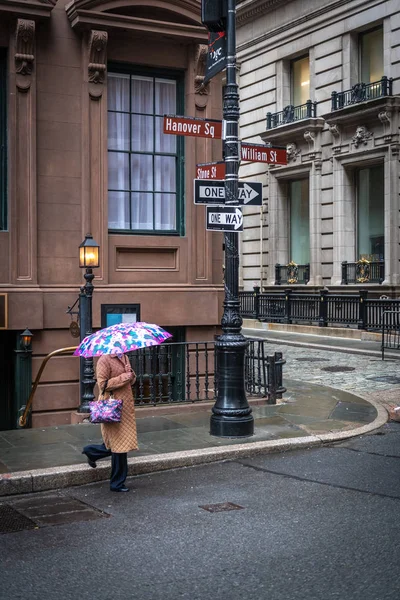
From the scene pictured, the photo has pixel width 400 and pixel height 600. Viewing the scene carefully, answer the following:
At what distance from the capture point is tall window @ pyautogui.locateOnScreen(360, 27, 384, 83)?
29734mm

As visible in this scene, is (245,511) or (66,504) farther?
(66,504)

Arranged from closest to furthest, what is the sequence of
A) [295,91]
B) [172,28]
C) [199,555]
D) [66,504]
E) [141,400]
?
[199,555] → [66,504] → [141,400] → [172,28] → [295,91]

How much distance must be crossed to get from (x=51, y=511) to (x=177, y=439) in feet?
9.84

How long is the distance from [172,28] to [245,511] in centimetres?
902

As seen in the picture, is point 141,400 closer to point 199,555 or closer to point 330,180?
point 199,555

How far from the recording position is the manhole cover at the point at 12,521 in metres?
6.77

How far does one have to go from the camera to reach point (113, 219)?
43.7ft

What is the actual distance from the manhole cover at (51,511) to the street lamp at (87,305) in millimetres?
3703

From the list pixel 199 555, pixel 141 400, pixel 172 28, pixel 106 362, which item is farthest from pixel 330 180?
pixel 199 555

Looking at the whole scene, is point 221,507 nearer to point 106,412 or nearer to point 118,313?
point 106,412


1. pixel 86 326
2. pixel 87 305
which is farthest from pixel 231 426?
pixel 87 305

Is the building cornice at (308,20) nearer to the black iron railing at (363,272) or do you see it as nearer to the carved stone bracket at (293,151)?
the carved stone bracket at (293,151)

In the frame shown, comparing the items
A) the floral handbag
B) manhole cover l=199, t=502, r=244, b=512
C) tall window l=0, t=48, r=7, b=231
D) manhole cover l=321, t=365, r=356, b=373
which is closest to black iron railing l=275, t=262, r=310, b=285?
manhole cover l=321, t=365, r=356, b=373

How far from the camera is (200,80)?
44.6 feet
